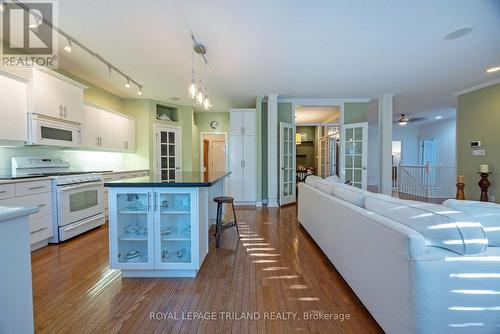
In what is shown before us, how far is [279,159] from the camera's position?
17.7 feet

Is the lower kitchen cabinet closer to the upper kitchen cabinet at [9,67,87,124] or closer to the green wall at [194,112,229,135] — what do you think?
the upper kitchen cabinet at [9,67,87,124]

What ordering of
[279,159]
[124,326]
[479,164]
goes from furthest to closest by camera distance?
1. [279,159]
2. [479,164]
3. [124,326]

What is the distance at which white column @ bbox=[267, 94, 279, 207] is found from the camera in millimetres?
5348

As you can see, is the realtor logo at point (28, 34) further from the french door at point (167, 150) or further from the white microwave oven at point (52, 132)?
the french door at point (167, 150)

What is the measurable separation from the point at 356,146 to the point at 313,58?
2.97 meters

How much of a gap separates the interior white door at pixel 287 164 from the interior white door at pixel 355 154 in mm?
1277

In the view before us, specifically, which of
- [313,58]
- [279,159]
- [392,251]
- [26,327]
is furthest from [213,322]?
[279,159]

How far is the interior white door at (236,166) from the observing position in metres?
5.83

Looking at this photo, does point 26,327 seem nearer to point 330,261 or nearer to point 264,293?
point 264,293

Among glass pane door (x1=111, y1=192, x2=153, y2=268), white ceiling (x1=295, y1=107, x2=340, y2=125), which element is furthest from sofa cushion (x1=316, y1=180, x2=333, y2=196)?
white ceiling (x1=295, y1=107, x2=340, y2=125)

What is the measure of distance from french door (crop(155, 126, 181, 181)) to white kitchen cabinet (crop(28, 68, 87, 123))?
2219 mm

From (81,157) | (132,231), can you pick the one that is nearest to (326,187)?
(132,231)

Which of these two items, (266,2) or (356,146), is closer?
(266,2)

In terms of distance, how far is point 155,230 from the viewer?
7.07 feet
